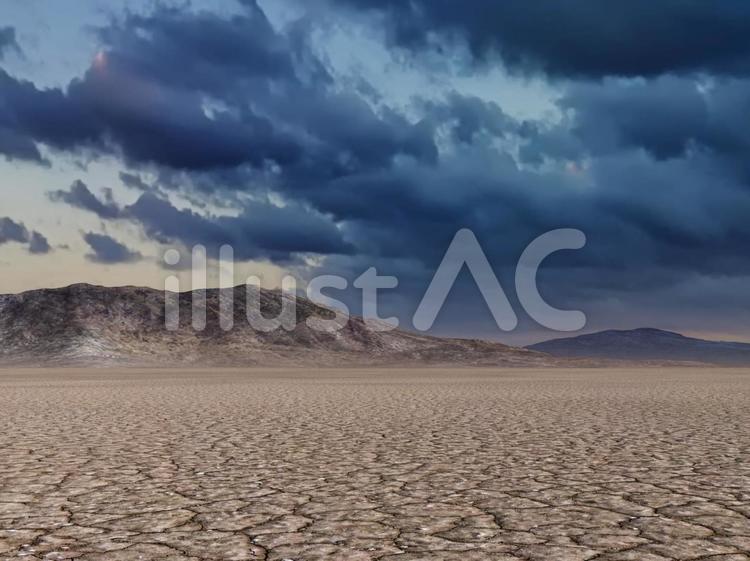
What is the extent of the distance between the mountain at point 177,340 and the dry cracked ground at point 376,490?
2945 inches

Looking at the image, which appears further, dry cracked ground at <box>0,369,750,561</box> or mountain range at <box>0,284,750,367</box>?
mountain range at <box>0,284,750,367</box>

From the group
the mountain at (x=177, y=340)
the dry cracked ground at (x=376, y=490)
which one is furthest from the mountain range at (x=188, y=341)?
the dry cracked ground at (x=376, y=490)

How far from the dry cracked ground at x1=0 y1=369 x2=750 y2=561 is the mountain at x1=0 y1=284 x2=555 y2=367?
245 feet

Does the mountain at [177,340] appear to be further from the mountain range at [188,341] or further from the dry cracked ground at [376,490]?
the dry cracked ground at [376,490]

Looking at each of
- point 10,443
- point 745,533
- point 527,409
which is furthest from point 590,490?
point 527,409

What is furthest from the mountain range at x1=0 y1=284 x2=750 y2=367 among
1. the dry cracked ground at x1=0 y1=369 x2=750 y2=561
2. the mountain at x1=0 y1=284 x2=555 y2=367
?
the dry cracked ground at x1=0 y1=369 x2=750 y2=561

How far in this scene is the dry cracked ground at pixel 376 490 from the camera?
475 centimetres

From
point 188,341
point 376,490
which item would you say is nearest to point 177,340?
point 188,341

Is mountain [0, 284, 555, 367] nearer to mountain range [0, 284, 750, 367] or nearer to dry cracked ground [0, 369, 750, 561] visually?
mountain range [0, 284, 750, 367]

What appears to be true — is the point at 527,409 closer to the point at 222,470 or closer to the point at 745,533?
the point at 222,470

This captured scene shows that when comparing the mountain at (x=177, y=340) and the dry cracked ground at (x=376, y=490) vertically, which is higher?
the mountain at (x=177, y=340)

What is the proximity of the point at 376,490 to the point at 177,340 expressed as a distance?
91.7m

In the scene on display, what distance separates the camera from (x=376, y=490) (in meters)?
6.61

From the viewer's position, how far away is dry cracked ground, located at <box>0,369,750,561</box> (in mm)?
4754
